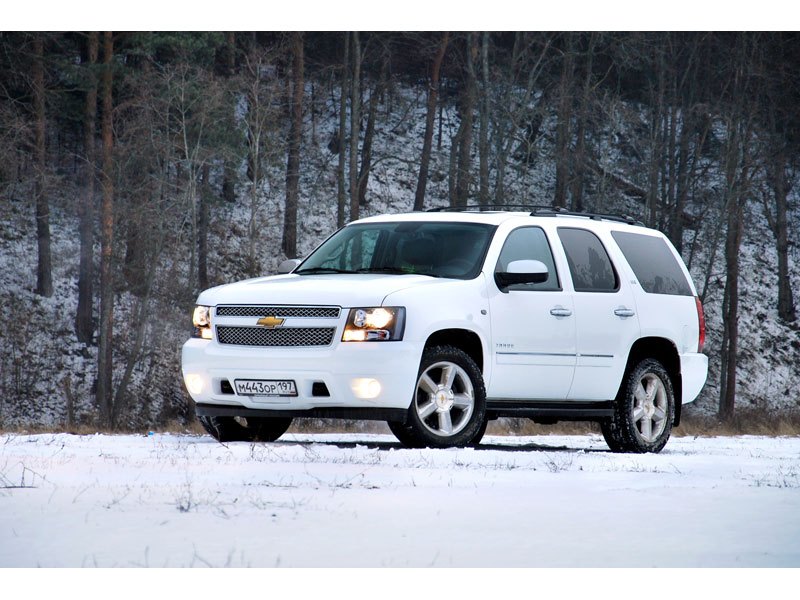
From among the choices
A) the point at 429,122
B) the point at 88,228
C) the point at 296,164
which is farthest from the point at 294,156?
the point at 88,228

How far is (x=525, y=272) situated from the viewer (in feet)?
33.4

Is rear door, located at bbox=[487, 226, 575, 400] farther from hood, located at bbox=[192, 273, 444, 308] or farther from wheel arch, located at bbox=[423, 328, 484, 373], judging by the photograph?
hood, located at bbox=[192, 273, 444, 308]

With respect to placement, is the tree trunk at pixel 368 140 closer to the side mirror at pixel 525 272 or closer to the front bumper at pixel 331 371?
the side mirror at pixel 525 272

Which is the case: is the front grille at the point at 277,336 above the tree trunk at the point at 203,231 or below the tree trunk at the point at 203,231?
below

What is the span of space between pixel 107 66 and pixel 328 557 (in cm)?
3120

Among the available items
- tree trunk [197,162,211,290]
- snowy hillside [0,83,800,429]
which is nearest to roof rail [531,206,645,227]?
snowy hillside [0,83,800,429]

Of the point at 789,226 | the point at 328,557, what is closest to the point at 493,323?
the point at 328,557

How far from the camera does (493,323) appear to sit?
1022 cm

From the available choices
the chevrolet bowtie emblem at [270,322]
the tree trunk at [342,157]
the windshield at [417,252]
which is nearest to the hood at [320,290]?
the chevrolet bowtie emblem at [270,322]

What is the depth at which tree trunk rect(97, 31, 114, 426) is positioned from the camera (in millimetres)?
32500

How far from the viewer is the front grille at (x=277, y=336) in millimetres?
9633

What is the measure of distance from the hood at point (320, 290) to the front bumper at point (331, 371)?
37 centimetres

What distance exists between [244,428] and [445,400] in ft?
7.14

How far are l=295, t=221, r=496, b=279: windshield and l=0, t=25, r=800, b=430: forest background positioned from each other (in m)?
20.2
